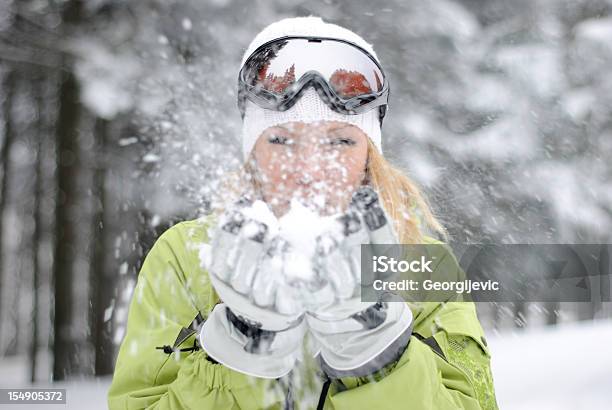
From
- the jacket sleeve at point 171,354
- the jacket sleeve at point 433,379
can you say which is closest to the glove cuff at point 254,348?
the jacket sleeve at point 171,354

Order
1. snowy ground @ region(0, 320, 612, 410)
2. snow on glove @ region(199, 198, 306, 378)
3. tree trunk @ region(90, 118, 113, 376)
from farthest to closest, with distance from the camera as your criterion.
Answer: tree trunk @ region(90, 118, 113, 376), snowy ground @ region(0, 320, 612, 410), snow on glove @ region(199, 198, 306, 378)

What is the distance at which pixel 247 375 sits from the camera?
1.72 m

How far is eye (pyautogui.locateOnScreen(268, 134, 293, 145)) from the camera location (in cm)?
200

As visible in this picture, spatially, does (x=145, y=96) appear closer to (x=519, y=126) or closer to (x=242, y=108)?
(x=242, y=108)

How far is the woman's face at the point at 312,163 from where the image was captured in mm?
1873

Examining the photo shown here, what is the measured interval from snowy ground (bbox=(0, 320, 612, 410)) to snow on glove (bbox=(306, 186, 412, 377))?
352 centimetres

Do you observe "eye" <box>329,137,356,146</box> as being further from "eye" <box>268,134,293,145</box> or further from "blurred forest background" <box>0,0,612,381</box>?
"blurred forest background" <box>0,0,612,381</box>

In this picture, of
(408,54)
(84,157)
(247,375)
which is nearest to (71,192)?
(84,157)

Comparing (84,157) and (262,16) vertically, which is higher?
(262,16)

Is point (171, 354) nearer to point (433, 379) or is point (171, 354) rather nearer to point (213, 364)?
point (213, 364)

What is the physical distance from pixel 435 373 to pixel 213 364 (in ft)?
2.29

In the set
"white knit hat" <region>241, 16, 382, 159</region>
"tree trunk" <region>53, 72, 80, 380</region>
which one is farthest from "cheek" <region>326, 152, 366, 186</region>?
"tree trunk" <region>53, 72, 80, 380</region>

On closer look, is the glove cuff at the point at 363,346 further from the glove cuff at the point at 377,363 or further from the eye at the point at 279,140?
the eye at the point at 279,140

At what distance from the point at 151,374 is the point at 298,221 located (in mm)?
767
